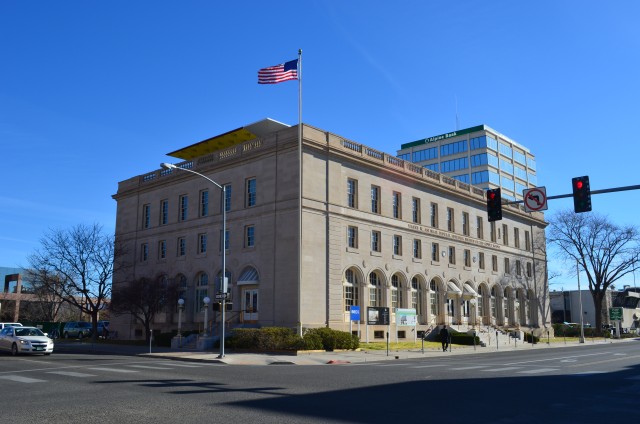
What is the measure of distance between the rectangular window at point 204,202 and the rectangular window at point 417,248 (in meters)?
17.7

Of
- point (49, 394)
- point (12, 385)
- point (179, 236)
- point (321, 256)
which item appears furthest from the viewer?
point (179, 236)

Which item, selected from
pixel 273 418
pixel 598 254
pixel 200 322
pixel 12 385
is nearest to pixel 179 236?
pixel 200 322

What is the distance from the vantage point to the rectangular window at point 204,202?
45906 millimetres

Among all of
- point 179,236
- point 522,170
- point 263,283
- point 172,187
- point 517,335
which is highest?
point 522,170

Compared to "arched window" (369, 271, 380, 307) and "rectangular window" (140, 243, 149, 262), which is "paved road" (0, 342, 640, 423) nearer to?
"arched window" (369, 271, 380, 307)

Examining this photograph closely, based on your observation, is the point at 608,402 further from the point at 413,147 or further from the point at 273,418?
the point at 413,147

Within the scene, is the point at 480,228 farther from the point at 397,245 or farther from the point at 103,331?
the point at 103,331

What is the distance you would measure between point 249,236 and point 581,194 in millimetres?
27461

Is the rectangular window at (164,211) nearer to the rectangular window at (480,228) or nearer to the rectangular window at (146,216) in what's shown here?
the rectangular window at (146,216)

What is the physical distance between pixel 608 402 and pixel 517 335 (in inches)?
1739

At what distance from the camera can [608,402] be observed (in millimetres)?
12648

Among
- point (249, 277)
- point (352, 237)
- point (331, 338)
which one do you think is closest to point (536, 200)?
point (331, 338)

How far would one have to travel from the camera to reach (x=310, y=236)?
38.6 meters

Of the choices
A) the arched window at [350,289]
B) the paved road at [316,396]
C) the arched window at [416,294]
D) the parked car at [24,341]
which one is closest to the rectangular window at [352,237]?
the arched window at [350,289]
